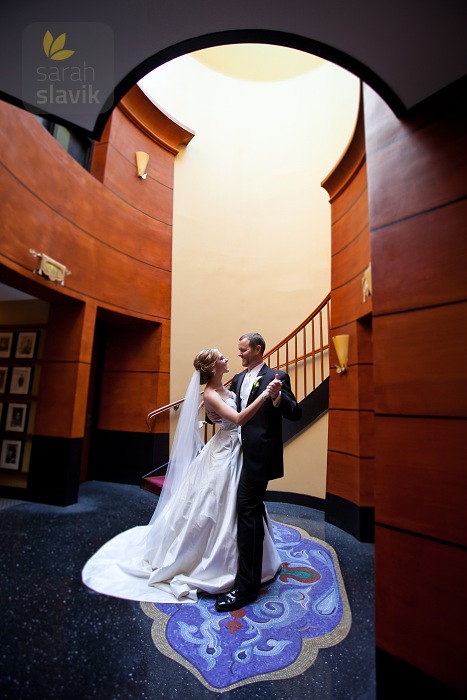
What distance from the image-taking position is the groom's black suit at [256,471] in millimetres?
1824

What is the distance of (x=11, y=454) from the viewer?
11.7ft

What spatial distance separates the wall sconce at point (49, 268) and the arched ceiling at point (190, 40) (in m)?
1.84

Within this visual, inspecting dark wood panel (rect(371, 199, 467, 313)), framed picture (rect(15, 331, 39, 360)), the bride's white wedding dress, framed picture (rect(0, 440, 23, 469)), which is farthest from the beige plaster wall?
dark wood panel (rect(371, 199, 467, 313))

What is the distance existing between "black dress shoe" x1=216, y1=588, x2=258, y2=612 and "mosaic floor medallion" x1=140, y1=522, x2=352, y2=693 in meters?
0.02

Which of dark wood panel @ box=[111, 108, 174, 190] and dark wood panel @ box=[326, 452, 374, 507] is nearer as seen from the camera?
dark wood panel @ box=[326, 452, 374, 507]

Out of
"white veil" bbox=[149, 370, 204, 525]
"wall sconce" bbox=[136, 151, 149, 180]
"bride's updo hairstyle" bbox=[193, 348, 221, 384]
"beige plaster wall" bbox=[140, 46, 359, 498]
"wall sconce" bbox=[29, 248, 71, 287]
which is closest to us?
"bride's updo hairstyle" bbox=[193, 348, 221, 384]

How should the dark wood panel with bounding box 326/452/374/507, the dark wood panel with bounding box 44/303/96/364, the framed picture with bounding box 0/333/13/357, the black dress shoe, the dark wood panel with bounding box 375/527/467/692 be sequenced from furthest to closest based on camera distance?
the framed picture with bounding box 0/333/13/357 < the dark wood panel with bounding box 44/303/96/364 < the dark wood panel with bounding box 326/452/374/507 < the black dress shoe < the dark wood panel with bounding box 375/527/467/692

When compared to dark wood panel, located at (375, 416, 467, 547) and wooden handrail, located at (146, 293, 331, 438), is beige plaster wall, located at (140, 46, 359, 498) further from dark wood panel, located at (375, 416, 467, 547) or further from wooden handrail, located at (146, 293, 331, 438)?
dark wood panel, located at (375, 416, 467, 547)

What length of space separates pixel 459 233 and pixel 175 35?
115 centimetres

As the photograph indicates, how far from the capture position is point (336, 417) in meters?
3.12

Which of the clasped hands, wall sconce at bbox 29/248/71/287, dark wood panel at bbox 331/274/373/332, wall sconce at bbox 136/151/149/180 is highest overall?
wall sconce at bbox 136/151/149/180

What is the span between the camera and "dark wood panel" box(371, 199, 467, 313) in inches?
44.5

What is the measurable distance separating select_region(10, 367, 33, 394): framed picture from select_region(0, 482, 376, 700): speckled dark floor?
1.53 m

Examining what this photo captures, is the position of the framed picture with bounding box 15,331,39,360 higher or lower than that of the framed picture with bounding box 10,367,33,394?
higher
